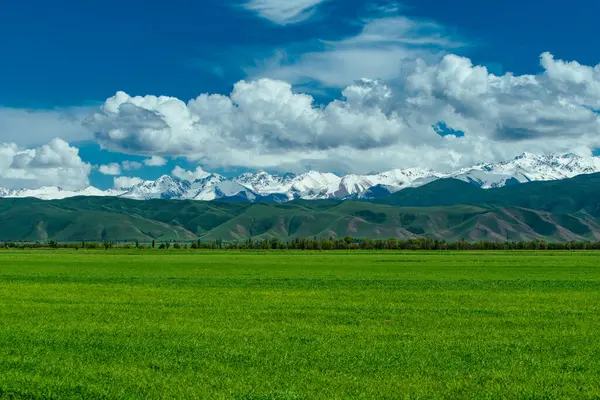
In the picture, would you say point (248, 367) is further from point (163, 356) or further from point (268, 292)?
point (268, 292)

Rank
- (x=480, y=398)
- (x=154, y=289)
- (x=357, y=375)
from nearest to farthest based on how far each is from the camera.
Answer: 1. (x=480, y=398)
2. (x=357, y=375)
3. (x=154, y=289)

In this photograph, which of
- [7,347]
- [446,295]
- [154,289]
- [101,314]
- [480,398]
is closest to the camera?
[480,398]

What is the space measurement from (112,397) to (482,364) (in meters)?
13.3

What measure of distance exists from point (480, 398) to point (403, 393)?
2.28 metres

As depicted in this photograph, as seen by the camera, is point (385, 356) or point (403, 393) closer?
point (403, 393)

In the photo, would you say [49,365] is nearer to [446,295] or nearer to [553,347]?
[553,347]

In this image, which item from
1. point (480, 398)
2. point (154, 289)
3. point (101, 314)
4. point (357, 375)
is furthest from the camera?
point (154, 289)

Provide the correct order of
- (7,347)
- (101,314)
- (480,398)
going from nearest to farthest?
(480,398)
(7,347)
(101,314)

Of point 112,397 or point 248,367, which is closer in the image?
point 112,397

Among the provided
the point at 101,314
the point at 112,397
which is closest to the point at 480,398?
the point at 112,397

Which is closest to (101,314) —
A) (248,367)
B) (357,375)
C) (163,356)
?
(163,356)

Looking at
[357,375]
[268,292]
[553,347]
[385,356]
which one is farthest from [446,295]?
[357,375]

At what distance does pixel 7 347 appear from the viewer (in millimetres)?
27078

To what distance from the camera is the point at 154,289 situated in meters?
59.1
